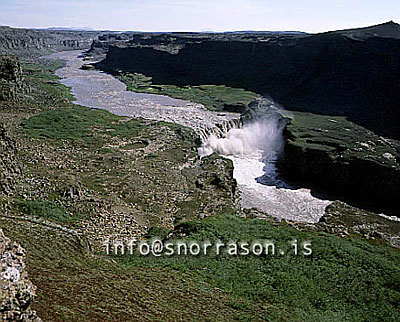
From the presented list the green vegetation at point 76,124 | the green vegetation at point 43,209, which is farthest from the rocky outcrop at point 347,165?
the green vegetation at point 43,209

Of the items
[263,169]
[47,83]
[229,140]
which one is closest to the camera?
[263,169]

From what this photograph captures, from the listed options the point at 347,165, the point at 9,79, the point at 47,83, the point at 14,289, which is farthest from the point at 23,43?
the point at 14,289

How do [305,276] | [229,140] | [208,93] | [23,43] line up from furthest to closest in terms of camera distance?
[23,43] → [208,93] → [229,140] → [305,276]

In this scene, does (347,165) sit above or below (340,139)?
below

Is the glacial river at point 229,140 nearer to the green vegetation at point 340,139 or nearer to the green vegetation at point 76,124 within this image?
the green vegetation at point 340,139

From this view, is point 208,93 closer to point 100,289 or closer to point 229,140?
point 229,140

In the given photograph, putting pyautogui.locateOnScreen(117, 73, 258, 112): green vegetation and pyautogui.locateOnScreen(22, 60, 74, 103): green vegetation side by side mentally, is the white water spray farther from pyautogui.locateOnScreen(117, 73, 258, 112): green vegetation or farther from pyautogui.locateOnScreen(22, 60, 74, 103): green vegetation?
pyautogui.locateOnScreen(22, 60, 74, 103): green vegetation
